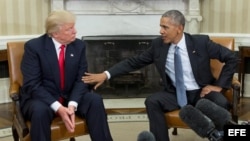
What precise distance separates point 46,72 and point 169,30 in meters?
0.90

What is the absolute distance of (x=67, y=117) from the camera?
2.52 metres

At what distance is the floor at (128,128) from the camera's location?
3559 millimetres

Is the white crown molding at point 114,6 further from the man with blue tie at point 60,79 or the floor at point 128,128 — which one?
the man with blue tie at point 60,79

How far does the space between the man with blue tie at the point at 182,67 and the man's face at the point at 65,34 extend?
292mm

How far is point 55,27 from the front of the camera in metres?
2.68

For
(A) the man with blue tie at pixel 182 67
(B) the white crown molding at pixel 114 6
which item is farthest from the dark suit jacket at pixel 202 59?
(B) the white crown molding at pixel 114 6

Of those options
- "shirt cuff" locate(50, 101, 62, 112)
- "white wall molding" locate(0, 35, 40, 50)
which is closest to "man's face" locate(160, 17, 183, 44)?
"shirt cuff" locate(50, 101, 62, 112)

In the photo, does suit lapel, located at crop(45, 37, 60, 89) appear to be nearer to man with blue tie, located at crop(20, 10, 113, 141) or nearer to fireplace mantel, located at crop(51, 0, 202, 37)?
man with blue tie, located at crop(20, 10, 113, 141)

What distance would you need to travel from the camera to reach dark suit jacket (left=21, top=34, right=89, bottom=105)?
8.84ft

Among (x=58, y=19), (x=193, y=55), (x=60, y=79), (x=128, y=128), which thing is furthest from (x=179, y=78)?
(x=128, y=128)

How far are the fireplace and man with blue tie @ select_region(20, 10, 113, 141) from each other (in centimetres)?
206

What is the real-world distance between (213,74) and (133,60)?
628 mm

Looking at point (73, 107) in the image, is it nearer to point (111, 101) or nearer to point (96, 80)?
point (96, 80)


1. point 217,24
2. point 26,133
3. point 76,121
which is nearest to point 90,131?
point 76,121
